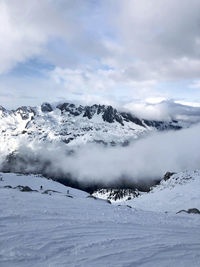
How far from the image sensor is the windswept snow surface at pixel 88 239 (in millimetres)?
8273

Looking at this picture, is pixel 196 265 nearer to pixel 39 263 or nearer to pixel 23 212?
pixel 39 263

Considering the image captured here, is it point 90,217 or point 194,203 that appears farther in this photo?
point 194,203

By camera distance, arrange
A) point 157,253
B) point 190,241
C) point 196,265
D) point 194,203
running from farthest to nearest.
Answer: point 194,203
point 190,241
point 157,253
point 196,265

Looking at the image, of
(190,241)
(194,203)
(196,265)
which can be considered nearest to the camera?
(196,265)

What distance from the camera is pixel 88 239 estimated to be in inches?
398

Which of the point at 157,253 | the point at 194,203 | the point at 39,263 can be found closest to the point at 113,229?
the point at 157,253

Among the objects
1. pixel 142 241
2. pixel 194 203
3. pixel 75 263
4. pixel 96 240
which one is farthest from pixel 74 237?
pixel 194 203

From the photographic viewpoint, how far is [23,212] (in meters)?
12.8

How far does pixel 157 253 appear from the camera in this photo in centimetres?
929

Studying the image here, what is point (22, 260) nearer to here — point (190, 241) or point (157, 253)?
point (157, 253)

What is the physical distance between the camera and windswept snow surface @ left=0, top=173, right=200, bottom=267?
27.1 feet

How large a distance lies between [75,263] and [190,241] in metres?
6.07

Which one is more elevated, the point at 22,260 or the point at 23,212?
the point at 23,212

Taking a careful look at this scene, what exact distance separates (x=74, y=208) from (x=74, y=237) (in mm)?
5731
